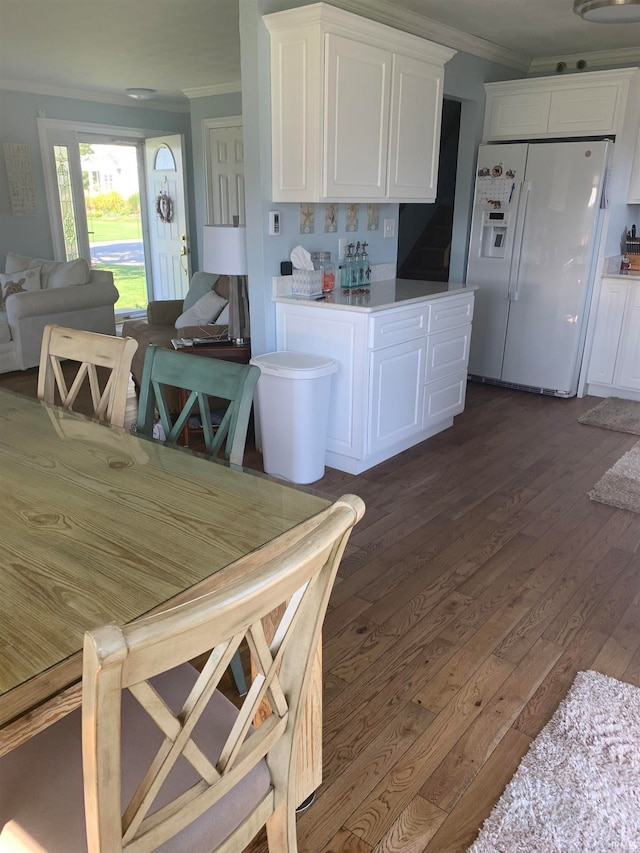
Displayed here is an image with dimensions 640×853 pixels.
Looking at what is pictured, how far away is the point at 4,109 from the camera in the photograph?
245 inches

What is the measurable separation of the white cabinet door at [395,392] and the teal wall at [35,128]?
463 cm

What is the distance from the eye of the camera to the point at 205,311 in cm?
462

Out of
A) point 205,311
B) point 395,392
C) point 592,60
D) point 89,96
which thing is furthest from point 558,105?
point 89,96

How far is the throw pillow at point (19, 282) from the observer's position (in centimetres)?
566

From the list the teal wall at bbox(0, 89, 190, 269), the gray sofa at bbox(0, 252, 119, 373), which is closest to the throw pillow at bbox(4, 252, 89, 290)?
the gray sofa at bbox(0, 252, 119, 373)

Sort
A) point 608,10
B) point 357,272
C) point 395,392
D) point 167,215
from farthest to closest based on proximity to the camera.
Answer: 1. point 167,215
2. point 357,272
3. point 395,392
4. point 608,10

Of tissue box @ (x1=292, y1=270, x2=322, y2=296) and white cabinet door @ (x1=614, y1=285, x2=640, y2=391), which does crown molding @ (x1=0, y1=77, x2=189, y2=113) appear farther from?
white cabinet door @ (x1=614, y1=285, x2=640, y2=391)

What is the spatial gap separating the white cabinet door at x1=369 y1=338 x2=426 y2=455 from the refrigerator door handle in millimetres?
1530

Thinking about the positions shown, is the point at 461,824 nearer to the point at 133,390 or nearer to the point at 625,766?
the point at 625,766

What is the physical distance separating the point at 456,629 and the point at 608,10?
321 centimetres

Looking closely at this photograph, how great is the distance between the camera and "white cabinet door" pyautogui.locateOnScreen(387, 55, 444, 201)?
3.56 metres

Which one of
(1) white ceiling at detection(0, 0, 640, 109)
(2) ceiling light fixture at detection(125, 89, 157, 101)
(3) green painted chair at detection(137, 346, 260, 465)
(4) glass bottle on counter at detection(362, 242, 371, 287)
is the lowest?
(3) green painted chair at detection(137, 346, 260, 465)

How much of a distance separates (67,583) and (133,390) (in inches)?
160

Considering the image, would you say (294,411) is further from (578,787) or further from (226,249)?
(578,787)
